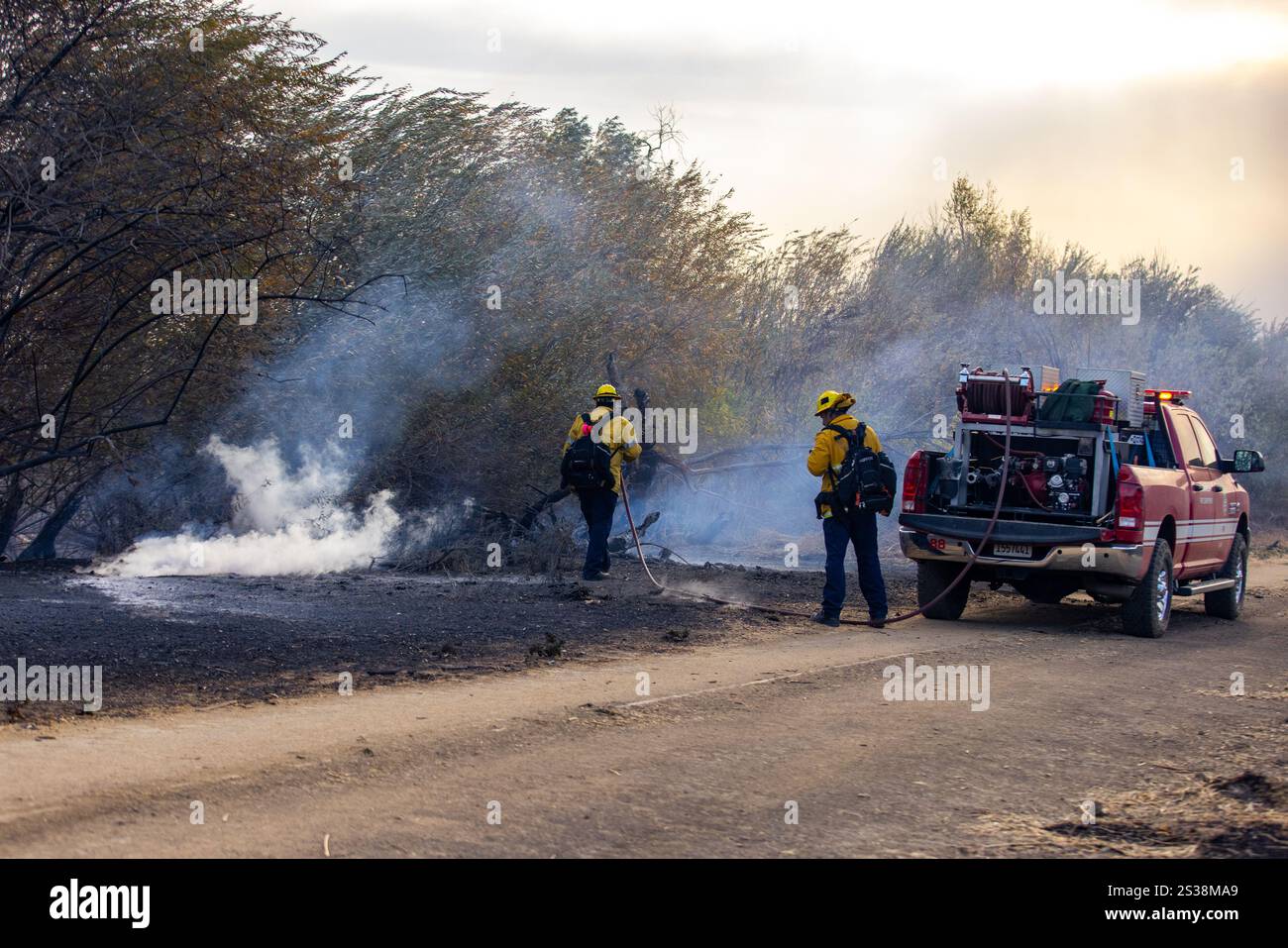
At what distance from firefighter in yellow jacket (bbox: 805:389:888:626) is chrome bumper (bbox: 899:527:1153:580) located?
0.61 m

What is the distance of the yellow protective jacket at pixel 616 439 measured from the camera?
46.6 ft

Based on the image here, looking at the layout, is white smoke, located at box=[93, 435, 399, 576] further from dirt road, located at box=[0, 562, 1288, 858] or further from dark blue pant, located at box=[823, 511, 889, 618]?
dirt road, located at box=[0, 562, 1288, 858]

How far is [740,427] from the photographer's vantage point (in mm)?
25328

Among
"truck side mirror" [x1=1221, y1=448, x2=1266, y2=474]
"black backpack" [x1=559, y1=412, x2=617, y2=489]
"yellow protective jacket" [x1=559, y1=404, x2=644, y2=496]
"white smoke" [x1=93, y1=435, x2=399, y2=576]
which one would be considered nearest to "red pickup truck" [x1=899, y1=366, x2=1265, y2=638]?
Result: "truck side mirror" [x1=1221, y1=448, x2=1266, y2=474]

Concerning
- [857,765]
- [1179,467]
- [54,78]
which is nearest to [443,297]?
[54,78]

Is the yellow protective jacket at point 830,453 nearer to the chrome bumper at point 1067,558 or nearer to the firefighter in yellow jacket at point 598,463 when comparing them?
the chrome bumper at point 1067,558

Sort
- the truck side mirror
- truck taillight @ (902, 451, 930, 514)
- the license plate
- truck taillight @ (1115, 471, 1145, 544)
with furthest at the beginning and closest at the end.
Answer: the truck side mirror
truck taillight @ (902, 451, 930, 514)
the license plate
truck taillight @ (1115, 471, 1145, 544)

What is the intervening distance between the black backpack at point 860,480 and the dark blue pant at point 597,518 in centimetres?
288

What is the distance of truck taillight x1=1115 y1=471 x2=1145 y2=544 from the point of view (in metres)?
11.9

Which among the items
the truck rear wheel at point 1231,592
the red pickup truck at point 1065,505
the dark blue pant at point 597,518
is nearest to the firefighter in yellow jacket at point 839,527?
the red pickup truck at point 1065,505

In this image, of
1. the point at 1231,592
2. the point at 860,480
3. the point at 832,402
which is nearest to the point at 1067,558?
the point at 860,480

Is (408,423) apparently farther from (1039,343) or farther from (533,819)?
(1039,343)

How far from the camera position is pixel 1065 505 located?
41.1 ft

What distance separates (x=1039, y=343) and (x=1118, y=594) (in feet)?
72.8
